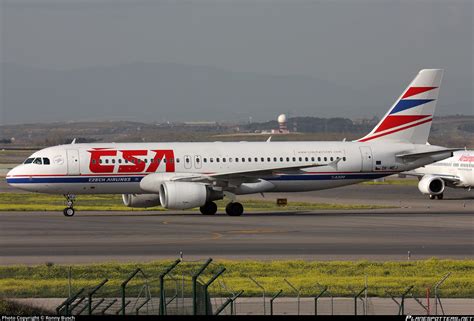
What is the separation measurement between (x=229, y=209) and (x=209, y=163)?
2.97m

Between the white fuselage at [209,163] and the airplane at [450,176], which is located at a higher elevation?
the airplane at [450,176]

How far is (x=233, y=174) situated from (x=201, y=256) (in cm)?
1867

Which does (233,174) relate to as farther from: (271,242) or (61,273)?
(61,273)

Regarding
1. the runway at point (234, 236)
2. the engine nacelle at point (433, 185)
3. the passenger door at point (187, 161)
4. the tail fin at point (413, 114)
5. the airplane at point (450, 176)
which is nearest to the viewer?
the runway at point (234, 236)

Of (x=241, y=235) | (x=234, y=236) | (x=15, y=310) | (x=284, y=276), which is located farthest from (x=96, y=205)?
(x=15, y=310)

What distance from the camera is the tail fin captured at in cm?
6088

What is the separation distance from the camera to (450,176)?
76312 millimetres

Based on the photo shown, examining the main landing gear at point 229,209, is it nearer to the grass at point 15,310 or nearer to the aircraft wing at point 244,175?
the aircraft wing at point 244,175

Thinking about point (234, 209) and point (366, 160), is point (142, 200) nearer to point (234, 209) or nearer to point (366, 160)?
point (234, 209)

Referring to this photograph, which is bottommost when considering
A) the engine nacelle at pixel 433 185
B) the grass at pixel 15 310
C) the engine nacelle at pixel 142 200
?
the grass at pixel 15 310

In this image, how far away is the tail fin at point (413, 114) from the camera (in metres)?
60.9

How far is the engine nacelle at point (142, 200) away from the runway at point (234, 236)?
2.28 ft

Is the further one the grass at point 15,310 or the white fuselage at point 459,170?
the white fuselage at point 459,170

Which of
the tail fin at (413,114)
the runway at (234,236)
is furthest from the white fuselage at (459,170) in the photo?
the runway at (234,236)
